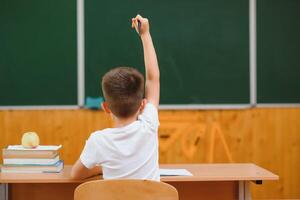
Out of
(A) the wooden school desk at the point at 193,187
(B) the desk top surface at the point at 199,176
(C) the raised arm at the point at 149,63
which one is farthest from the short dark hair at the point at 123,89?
(A) the wooden school desk at the point at 193,187

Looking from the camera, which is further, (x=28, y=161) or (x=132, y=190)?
(x=28, y=161)

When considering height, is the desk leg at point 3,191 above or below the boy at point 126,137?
below

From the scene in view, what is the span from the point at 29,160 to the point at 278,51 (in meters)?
2.71

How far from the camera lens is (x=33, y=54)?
163 inches

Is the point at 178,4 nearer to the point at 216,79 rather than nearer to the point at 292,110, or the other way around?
the point at 216,79

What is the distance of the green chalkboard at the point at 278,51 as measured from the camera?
13.9 feet

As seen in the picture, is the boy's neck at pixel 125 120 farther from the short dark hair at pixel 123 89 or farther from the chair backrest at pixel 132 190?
the chair backrest at pixel 132 190

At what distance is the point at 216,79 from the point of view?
421 cm

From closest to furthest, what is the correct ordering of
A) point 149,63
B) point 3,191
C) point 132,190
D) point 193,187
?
point 132,190, point 149,63, point 3,191, point 193,187

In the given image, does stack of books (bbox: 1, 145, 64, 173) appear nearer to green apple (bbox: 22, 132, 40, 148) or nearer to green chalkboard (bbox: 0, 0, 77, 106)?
green apple (bbox: 22, 132, 40, 148)

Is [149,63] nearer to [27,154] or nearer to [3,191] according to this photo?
[27,154]

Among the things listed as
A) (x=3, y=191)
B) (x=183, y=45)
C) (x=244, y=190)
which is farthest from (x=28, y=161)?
(x=183, y=45)

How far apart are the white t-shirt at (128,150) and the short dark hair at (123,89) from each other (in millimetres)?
85

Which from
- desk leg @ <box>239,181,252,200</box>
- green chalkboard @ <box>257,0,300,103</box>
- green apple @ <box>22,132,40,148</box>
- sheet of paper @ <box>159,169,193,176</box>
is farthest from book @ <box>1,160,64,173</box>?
green chalkboard @ <box>257,0,300,103</box>
